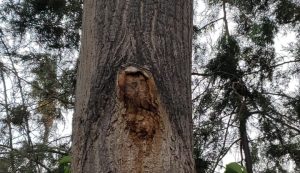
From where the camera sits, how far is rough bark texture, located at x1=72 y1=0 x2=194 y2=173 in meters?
0.87

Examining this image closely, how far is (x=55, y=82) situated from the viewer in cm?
448

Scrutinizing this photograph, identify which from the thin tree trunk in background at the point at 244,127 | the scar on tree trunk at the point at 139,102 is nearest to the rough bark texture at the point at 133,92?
the scar on tree trunk at the point at 139,102

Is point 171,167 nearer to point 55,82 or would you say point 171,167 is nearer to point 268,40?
point 268,40

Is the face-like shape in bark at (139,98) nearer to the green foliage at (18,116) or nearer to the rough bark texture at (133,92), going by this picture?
the rough bark texture at (133,92)

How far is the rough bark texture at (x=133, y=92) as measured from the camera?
0.87 m

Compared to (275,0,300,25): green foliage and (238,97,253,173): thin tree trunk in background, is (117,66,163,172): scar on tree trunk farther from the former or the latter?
(275,0,300,25): green foliage

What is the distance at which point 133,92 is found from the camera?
894mm

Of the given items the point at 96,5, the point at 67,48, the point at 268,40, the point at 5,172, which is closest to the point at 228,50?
the point at 268,40

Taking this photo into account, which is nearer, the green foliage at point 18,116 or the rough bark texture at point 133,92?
the rough bark texture at point 133,92

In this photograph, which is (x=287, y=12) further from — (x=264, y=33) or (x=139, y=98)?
(x=139, y=98)

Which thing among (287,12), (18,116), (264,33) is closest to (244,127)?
(264,33)

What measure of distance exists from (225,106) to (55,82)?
5.21 feet

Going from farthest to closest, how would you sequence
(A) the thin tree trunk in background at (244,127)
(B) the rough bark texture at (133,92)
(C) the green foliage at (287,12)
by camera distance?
(C) the green foliage at (287,12)
(A) the thin tree trunk in background at (244,127)
(B) the rough bark texture at (133,92)

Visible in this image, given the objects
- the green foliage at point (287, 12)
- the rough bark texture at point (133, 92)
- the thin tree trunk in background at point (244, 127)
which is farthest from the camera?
the green foliage at point (287, 12)
